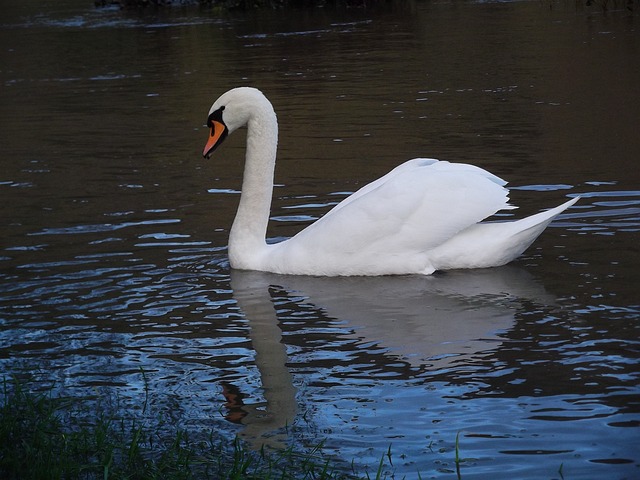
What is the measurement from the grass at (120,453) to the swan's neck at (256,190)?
3.14 metres

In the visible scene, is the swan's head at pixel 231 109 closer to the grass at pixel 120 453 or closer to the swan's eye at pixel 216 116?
the swan's eye at pixel 216 116

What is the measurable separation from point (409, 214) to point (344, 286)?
653 millimetres

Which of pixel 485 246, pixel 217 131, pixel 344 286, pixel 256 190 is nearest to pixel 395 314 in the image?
pixel 344 286

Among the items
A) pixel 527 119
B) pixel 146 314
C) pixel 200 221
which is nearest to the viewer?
pixel 146 314

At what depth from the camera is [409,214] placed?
782cm

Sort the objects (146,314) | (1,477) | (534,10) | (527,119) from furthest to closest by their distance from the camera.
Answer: (534,10)
(527,119)
(146,314)
(1,477)

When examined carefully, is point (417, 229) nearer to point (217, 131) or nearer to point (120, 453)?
point (217, 131)

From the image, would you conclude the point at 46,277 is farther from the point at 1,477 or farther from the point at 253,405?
the point at 1,477

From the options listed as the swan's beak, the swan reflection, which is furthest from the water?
the swan's beak

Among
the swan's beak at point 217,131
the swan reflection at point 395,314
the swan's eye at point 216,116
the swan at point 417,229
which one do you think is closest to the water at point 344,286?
the swan reflection at point 395,314

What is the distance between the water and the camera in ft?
17.7

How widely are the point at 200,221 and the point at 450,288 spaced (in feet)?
9.89

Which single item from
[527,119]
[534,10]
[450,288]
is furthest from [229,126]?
[534,10]

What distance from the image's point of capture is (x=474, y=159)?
12.0m
